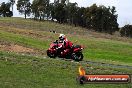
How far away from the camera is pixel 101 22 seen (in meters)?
133

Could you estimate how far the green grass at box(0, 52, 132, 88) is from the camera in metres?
17.2

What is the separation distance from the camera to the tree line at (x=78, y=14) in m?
134

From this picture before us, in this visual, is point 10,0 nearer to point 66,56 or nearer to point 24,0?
point 24,0

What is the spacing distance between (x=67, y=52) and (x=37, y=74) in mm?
11341

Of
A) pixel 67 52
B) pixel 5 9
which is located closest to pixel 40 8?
pixel 5 9

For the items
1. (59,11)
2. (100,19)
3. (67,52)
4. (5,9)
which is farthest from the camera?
(5,9)

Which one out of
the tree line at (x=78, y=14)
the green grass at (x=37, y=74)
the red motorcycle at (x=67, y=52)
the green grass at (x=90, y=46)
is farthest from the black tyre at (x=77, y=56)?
the tree line at (x=78, y=14)

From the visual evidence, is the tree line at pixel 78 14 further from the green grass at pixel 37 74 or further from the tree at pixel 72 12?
the green grass at pixel 37 74

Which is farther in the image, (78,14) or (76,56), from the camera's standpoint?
→ (78,14)

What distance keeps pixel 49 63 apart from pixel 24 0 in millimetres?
124803

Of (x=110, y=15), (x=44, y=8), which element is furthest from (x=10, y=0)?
(x=110, y=15)

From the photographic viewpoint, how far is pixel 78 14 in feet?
461

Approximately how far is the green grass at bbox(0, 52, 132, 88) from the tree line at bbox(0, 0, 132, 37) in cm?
10980

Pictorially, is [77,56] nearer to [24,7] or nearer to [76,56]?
[76,56]
